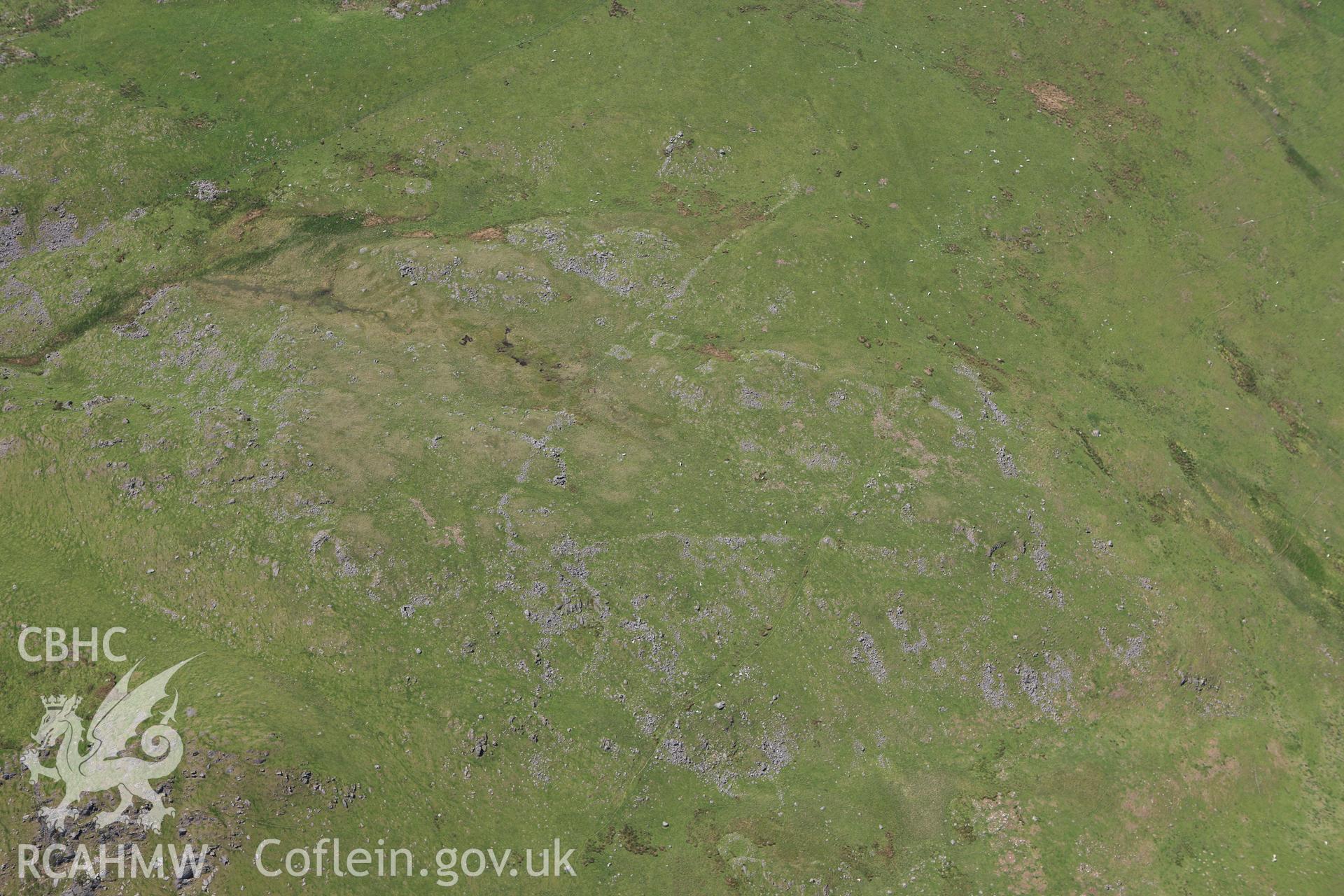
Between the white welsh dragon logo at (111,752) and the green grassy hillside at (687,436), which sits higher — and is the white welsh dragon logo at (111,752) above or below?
below

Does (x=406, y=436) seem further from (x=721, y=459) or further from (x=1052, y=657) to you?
(x=1052, y=657)

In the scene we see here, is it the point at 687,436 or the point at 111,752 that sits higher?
the point at 687,436

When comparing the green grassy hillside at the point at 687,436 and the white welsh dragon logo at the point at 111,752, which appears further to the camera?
the green grassy hillside at the point at 687,436

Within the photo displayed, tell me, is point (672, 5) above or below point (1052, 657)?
above

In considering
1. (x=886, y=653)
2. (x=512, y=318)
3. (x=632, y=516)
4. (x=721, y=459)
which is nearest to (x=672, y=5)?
(x=512, y=318)

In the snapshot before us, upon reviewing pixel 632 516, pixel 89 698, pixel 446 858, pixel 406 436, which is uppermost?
pixel 632 516

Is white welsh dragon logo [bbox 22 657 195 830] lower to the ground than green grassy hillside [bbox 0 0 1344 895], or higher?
lower

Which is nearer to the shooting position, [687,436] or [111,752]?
[111,752]

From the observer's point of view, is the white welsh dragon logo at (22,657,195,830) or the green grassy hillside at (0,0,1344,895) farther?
the green grassy hillside at (0,0,1344,895)
